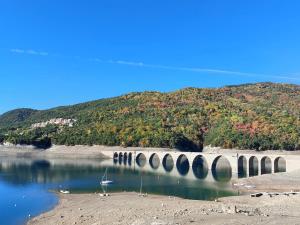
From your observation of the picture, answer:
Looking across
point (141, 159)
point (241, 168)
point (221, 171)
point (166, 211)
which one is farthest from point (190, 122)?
point (166, 211)

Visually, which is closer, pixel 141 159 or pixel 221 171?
pixel 221 171

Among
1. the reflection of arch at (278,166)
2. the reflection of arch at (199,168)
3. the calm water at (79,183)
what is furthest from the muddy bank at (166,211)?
the reflection of arch at (278,166)

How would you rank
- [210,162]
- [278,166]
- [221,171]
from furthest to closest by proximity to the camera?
[210,162] < [278,166] < [221,171]

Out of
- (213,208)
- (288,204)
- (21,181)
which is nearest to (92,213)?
(213,208)

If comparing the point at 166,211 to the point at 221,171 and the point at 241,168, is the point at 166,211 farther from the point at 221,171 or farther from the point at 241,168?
the point at 241,168

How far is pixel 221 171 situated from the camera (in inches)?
3944

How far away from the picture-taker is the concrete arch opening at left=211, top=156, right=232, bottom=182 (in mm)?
86531

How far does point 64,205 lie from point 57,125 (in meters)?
117

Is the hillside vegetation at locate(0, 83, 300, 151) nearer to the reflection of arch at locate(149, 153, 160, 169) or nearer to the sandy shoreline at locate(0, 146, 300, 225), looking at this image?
the reflection of arch at locate(149, 153, 160, 169)

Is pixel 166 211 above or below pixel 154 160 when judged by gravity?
below

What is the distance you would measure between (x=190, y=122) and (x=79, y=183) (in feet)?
246

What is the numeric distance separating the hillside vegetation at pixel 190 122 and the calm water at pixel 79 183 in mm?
21772

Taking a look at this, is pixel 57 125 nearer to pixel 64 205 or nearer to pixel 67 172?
pixel 67 172

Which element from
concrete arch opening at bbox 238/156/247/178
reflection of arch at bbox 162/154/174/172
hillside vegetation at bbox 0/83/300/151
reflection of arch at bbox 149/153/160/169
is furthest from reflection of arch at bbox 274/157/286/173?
reflection of arch at bbox 149/153/160/169
